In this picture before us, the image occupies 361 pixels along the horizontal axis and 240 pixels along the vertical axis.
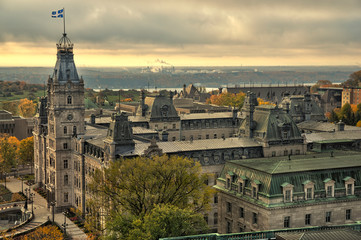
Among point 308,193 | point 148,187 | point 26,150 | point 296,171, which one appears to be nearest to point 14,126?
point 26,150

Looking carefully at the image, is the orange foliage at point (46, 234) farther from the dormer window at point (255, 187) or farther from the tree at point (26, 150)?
the tree at point (26, 150)

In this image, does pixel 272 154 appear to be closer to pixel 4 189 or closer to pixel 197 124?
pixel 197 124

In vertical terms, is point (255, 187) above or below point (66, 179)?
above

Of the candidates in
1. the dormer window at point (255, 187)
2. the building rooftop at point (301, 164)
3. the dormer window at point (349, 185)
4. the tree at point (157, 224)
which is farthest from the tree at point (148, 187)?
the dormer window at point (349, 185)

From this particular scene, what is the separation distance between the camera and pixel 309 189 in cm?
8031

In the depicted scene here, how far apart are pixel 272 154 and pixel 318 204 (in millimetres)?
27345

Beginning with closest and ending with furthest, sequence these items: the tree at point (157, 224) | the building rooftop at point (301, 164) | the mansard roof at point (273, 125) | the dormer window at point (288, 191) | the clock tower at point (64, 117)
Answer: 1. the tree at point (157, 224)
2. the dormer window at point (288, 191)
3. the building rooftop at point (301, 164)
4. the mansard roof at point (273, 125)
5. the clock tower at point (64, 117)

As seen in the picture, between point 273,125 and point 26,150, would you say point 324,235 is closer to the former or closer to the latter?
point 273,125

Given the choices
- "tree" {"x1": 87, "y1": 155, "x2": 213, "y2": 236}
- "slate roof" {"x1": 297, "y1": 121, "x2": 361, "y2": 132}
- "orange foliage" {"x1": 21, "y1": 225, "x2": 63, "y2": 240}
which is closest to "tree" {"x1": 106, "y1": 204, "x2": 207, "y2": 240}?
"tree" {"x1": 87, "y1": 155, "x2": 213, "y2": 236}

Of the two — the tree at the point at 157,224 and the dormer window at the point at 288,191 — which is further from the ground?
the dormer window at the point at 288,191

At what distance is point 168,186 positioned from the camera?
3147 inches

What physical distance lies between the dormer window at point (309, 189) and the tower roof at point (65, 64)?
62.2 metres

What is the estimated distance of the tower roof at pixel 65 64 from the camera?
12038cm

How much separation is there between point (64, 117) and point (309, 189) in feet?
205
